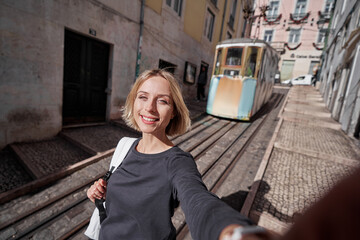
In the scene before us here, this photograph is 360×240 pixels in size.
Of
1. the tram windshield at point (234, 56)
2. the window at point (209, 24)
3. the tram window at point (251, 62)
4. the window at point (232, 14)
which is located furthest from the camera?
the window at point (232, 14)

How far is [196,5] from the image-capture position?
10719 mm

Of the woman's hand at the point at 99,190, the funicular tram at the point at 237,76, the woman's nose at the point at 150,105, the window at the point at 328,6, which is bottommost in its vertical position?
the woman's hand at the point at 99,190

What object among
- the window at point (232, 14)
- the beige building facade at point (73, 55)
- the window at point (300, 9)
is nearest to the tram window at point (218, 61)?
the beige building facade at point (73, 55)

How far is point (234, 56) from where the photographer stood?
7.89 meters

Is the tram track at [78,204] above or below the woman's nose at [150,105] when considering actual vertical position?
below

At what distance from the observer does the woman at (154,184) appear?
1098 millimetres

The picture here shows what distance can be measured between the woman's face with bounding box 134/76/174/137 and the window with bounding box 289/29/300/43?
31415 millimetres

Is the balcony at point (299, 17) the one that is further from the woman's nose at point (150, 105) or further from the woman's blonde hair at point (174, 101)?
the woman's nose at point (150, 105)

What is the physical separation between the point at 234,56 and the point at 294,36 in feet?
80.1

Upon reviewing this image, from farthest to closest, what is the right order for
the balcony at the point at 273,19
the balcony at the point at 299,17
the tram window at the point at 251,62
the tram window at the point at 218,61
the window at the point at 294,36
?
the balcony at the point at 273,19 → the window at the point at 294,36 → the balcony at the point at 299,17 → the tram window at the point at 218,61 → the tram window at the point at 251,62

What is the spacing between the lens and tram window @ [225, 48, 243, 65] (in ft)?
25.4

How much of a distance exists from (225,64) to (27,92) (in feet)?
24.4

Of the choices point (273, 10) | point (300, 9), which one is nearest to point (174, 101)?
point (300, 9)

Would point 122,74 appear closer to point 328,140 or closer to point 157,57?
point 157,57
